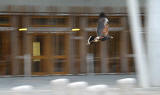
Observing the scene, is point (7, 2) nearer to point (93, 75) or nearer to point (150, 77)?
point (93, 75)

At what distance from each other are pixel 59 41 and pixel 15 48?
7.49 ft

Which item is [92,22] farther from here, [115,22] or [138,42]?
[138,42]

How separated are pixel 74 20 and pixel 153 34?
5.99m

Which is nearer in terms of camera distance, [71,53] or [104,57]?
[71,53]

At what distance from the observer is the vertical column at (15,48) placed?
679 inches

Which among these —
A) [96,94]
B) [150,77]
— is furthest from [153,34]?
[96,94]

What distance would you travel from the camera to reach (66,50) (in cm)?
1781

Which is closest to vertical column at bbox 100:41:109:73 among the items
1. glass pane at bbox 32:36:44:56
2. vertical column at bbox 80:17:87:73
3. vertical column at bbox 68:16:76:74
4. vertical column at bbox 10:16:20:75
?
vertical column at bbox 80:17:87:73

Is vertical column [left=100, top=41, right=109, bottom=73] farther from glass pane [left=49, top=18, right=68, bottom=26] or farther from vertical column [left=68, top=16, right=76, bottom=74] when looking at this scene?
glass pane [left=49, top=18, right=68, bottom=26]

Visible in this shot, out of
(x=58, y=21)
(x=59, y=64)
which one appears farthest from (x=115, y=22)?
(x=59, y=64)

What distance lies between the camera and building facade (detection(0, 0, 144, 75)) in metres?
17.2

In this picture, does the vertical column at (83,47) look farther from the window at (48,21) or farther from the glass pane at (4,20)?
the glass pane at (4,20)

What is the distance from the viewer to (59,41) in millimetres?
17781

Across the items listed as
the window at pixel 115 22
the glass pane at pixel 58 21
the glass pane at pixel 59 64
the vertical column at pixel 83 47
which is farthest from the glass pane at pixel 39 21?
the window at pixel 115 22
